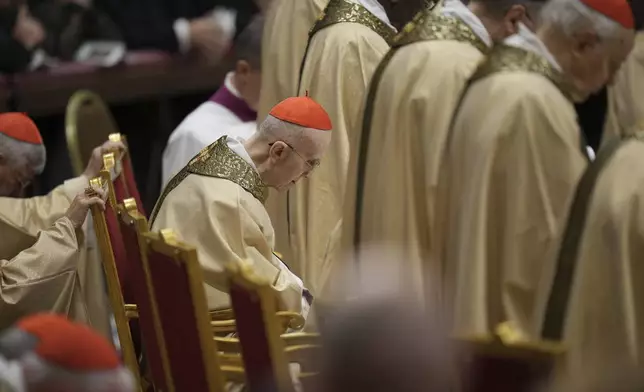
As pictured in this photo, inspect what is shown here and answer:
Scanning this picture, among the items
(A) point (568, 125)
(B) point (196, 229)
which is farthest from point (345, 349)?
(B) point (196, 229)

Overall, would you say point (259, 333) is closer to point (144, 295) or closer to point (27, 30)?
point (144, 295)

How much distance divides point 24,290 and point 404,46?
4.09 ft

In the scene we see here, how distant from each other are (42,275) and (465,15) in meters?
1.37

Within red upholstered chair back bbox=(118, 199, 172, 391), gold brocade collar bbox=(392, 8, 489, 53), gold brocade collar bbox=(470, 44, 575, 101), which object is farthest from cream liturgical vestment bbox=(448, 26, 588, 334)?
red upholstered chair back bbox=(118, 199, 172, 391)

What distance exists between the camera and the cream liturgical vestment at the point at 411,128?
3.41 m

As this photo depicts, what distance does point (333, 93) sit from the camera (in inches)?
173

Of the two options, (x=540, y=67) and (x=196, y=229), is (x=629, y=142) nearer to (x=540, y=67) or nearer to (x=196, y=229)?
(x=540, y=67)

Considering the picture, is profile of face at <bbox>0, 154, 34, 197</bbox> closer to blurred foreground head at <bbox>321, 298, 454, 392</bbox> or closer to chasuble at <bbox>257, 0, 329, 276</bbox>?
chasuble at <bbox>257, 0, 329, 276</bbox>

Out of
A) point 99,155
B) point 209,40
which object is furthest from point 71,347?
point 209,40

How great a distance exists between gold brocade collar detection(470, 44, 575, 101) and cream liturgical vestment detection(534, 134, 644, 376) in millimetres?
336

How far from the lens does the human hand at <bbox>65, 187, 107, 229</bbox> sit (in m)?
3.77

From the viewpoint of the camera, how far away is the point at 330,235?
439 cm

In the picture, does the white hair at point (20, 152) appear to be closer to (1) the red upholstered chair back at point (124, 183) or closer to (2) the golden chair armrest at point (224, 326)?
(1) the red upholstered chair back at point (124, 183)

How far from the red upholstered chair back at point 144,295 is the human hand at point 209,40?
4664 millimetres
